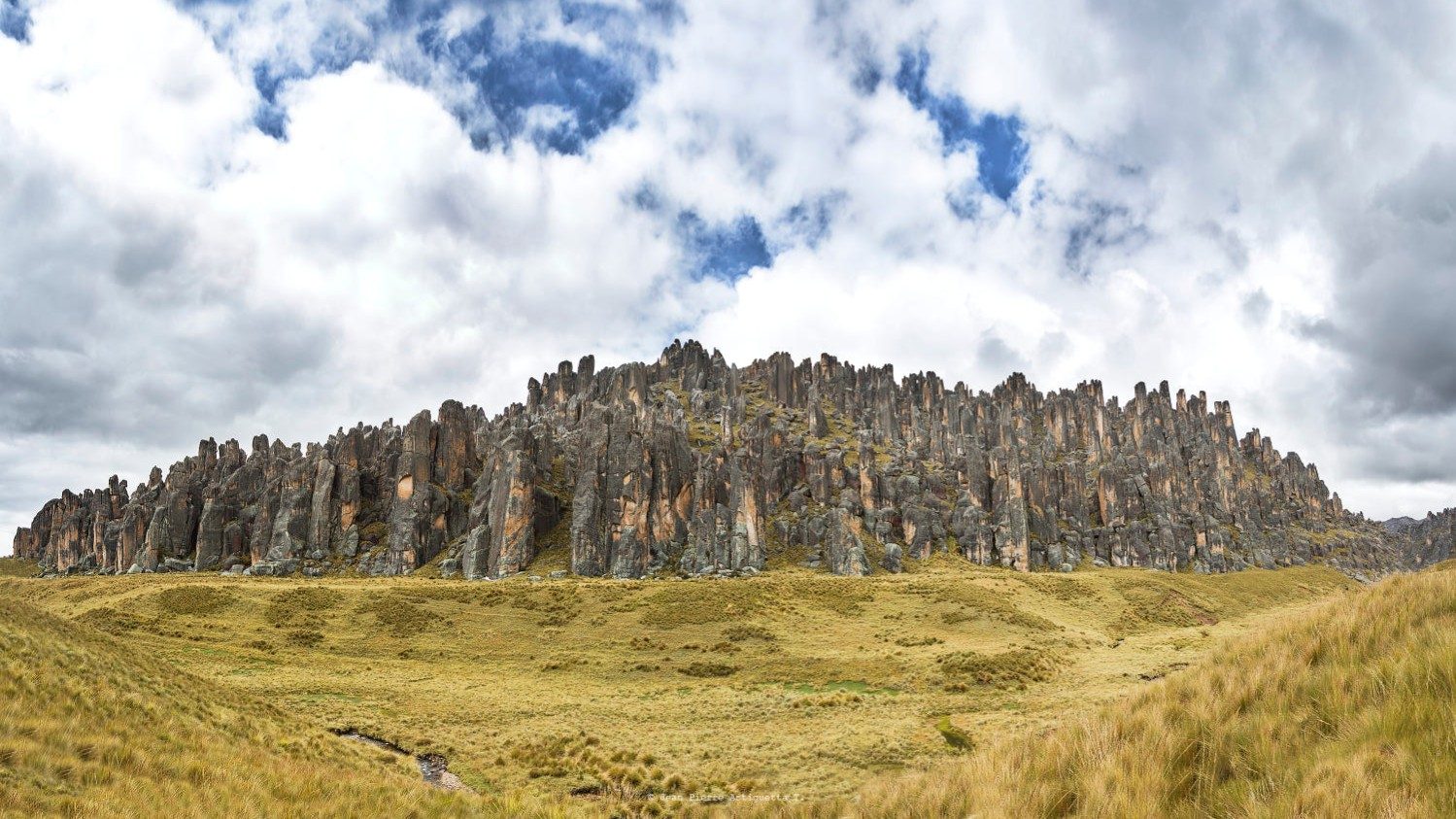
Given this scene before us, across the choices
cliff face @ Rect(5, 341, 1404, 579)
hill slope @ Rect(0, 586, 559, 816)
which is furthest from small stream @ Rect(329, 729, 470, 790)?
cliff face @ Rect(5, 341, 1404, 579)

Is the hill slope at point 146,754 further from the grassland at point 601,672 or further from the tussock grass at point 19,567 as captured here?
the tussock grass at point 19,567

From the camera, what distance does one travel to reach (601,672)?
1925 inches

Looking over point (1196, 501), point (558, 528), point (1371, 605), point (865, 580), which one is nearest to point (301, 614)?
point (558, 528)

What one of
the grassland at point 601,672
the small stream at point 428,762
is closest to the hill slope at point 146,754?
the grassland at point 601,672

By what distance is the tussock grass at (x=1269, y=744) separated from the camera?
6.50 metres

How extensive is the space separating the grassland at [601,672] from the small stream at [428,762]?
662 millimetres

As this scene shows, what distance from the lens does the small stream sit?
23750 mm

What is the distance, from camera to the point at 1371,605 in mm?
10805

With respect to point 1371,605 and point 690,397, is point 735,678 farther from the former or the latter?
point 690,397

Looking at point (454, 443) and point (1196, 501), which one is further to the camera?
point (1196, 501)

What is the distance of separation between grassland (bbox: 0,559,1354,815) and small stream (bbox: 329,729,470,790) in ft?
2.17

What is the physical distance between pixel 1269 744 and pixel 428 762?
89.0ft

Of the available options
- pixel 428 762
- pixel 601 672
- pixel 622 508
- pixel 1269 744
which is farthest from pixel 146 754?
pixel 622 508

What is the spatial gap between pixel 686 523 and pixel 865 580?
31.9m
